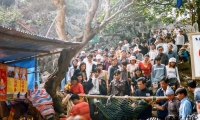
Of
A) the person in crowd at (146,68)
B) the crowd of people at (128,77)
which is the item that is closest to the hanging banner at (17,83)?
the crowd of people at (128,77)

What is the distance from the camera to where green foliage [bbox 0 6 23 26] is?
50.1 ft

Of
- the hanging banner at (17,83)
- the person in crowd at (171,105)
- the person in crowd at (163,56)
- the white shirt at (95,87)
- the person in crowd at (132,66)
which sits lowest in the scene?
the person in crowd at (171,105)

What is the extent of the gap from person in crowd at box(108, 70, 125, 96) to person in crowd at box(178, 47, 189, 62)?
398 cm

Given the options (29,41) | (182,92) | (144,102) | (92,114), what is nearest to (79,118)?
(29,41)

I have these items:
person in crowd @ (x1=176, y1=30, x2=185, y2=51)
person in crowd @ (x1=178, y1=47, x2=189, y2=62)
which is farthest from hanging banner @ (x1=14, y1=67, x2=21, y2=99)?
person in crowd @ (x1=176, y1=30, x2=185, y2=51)

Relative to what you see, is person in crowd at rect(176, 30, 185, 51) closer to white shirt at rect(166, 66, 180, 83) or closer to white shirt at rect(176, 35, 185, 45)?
white shirt at rect(176, 35, 185, 45)

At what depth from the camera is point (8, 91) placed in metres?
4.98

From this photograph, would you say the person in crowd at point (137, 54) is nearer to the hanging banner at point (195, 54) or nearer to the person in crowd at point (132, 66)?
the person in crowd at point (132, 66)

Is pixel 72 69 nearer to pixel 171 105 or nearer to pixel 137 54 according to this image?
pixel 137 54

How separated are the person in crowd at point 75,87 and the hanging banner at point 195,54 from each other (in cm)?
517

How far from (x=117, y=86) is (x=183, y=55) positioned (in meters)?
4.22

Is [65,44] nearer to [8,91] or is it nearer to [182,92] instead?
[8,91]

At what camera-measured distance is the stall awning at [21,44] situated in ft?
13.2

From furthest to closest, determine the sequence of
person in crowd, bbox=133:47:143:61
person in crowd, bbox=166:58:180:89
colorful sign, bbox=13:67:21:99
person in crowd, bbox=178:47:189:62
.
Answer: person in crowd, bbox=178:47:189:62, person in crowd, bbox=133:47:143:61, person in crowd, bbox=166:58:180:89, colorful sign, bbox=13:67:21:99
